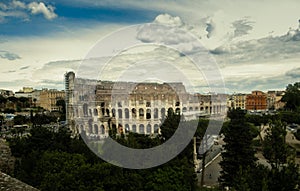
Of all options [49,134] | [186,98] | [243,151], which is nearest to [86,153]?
[49,134]

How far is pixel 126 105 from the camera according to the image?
54156mm

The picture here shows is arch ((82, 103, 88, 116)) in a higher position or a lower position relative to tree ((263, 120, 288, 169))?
higher

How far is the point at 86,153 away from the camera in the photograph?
70.0 ft

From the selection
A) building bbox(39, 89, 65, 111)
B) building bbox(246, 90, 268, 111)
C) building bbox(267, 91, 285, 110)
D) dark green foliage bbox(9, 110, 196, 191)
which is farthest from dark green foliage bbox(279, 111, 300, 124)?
building bbox(39, 89, 65, 111)

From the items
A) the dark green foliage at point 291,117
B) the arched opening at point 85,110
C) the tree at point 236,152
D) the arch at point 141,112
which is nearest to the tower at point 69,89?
the arched opening at point 85,110

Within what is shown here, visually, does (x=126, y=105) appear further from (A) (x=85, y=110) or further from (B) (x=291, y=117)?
(B) (x=291, y=117)

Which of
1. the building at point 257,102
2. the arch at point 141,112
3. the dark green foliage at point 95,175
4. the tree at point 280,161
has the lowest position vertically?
the dark green foliage at point 95,175

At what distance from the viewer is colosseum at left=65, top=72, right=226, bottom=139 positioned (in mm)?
46281

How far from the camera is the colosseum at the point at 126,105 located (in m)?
46.3

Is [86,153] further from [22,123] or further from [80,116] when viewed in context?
[22,123]

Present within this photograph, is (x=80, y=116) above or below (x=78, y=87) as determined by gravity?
below

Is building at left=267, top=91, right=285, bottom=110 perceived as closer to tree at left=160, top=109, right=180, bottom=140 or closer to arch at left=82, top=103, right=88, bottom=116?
arch at left=82, top=103, right=88, bottom=116

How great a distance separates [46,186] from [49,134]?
41.5ft

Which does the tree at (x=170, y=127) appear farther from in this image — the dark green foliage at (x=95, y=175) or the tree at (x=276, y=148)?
the tree at (x=276, y=148)
